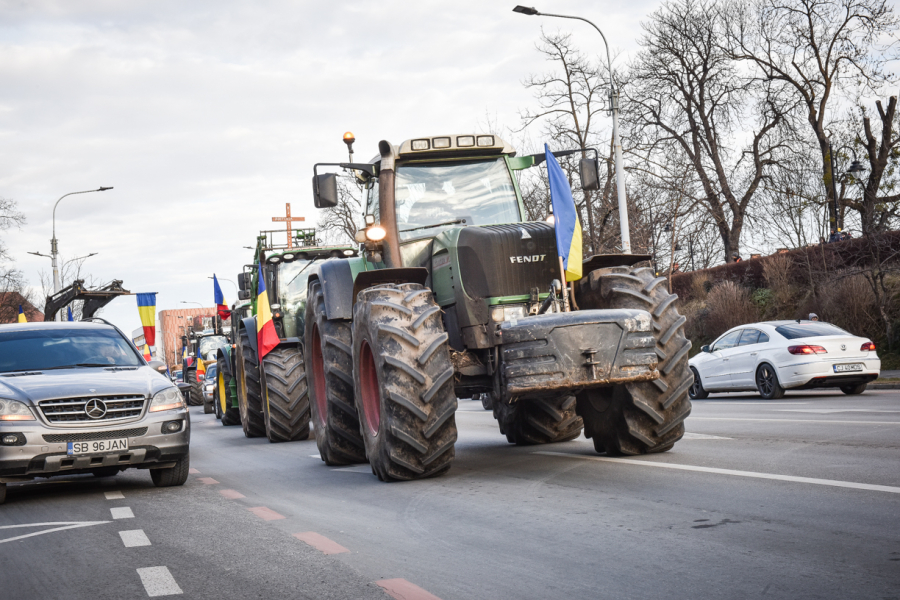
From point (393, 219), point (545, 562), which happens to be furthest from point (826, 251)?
point (545, 562)

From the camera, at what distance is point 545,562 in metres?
5.40

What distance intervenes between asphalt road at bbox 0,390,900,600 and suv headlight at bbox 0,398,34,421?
0.84 meters

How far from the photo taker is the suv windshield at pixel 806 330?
18.3m

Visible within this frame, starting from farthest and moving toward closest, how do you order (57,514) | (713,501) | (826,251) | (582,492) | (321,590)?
(826,251), (57,514), (582,492), (713,501), (321,590)

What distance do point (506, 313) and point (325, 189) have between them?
2.30 m

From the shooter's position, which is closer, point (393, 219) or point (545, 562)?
point (545, 562)

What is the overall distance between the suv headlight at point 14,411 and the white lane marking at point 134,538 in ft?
7.03

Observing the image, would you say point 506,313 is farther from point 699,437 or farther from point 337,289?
point 699,437

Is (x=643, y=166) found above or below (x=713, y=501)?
above

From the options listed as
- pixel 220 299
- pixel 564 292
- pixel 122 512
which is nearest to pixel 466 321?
pixel 564 292

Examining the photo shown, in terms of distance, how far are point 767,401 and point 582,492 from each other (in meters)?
11.9

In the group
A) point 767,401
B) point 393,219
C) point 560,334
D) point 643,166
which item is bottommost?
point 767,401

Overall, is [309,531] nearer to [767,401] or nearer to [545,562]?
[545,562]

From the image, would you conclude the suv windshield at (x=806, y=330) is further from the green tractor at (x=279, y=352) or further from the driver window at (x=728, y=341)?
the green tractor at (x=279, y=352)
